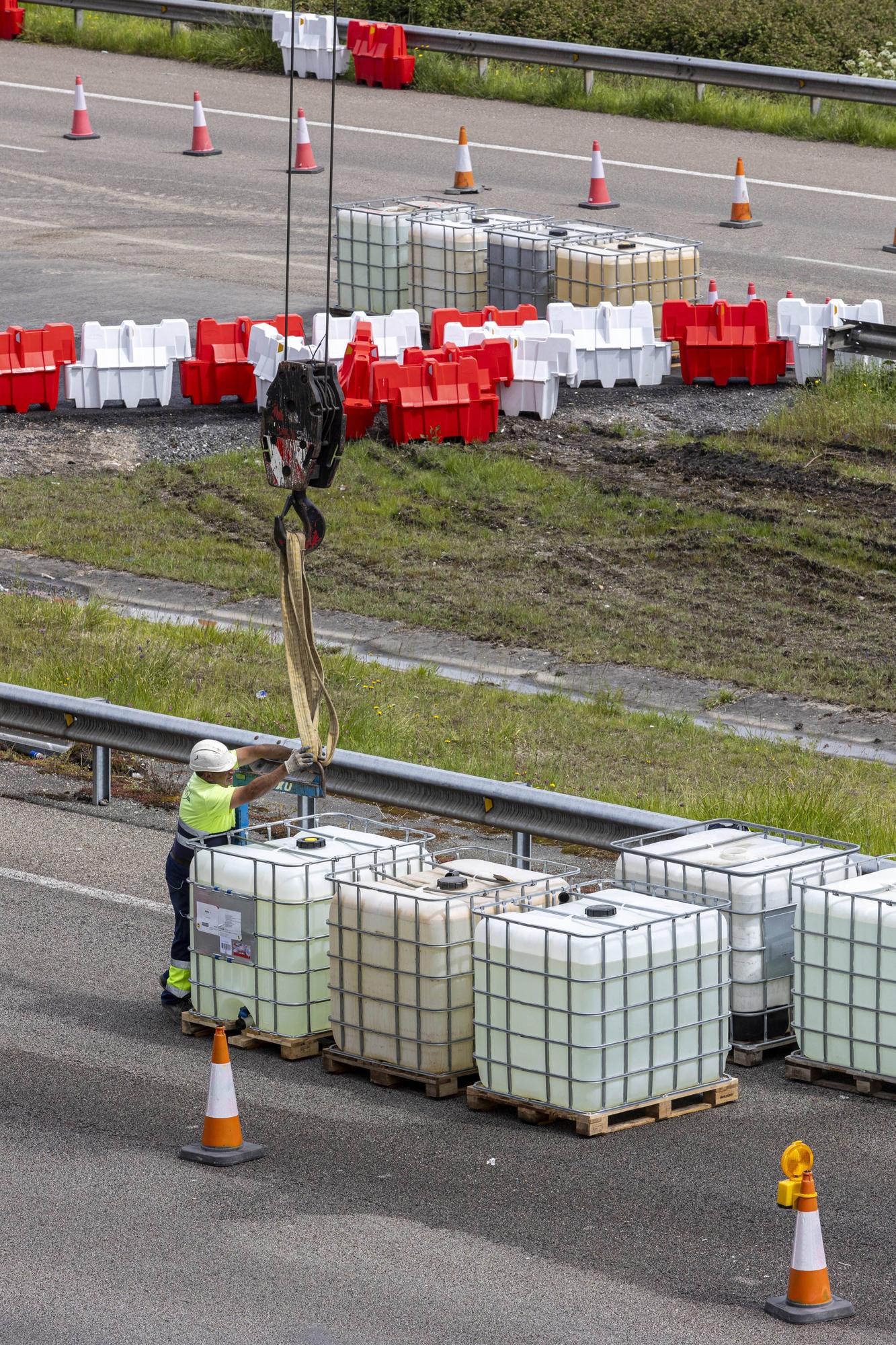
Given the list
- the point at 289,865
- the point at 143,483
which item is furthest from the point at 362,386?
the point at 289,865

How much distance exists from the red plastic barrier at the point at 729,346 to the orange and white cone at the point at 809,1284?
15.2 m

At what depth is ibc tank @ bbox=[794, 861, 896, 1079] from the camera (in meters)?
9.77

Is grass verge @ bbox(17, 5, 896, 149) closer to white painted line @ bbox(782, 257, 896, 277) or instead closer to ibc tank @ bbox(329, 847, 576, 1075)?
white painted line @ bbox(782, 257, 896, 277)

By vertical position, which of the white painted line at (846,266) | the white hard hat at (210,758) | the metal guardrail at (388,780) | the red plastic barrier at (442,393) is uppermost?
the white painted line at (846,266)

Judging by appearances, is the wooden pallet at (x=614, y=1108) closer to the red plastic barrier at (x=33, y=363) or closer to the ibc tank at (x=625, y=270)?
the red plastic barrier at (x=33, y=363)

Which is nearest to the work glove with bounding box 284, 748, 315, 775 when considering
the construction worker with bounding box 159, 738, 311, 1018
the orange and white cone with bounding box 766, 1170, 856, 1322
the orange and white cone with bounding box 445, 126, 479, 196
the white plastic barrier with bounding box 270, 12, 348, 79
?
the construction worker with bounding box 159, 738, 311, 1018

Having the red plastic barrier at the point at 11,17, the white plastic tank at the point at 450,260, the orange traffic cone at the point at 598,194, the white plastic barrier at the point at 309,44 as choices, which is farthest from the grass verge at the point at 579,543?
the red plastic barrier at the point at 11,17

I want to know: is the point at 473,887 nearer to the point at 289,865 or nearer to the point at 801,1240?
the point at 289,865

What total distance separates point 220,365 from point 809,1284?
15.3 m

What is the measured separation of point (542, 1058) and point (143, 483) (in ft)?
38.3

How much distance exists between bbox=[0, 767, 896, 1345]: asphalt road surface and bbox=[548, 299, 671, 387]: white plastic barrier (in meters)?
12.2

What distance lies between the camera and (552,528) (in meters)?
19.3

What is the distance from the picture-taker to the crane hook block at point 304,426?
995 cm

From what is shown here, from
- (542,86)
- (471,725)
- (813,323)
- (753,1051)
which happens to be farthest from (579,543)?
(542,86)
